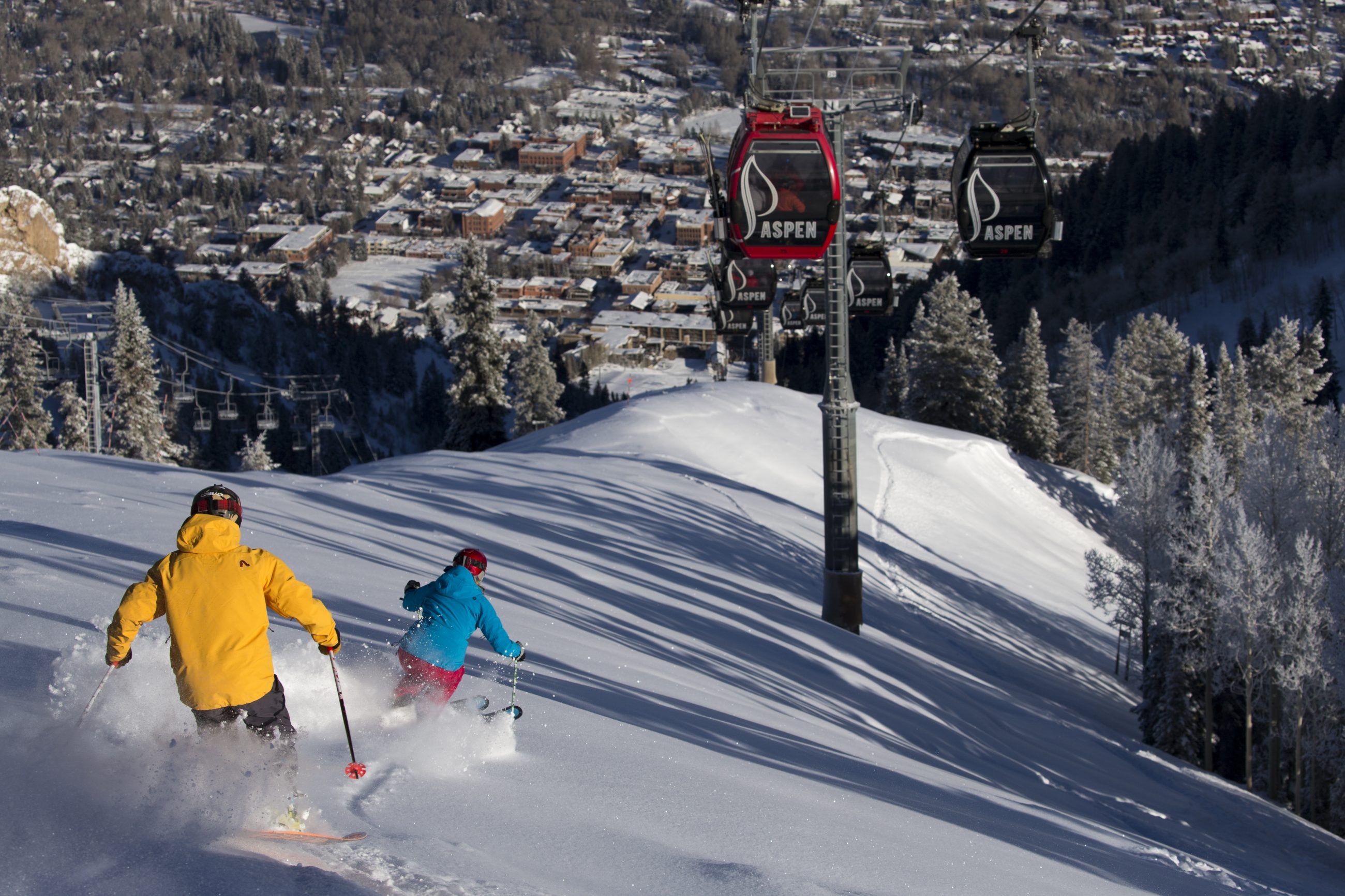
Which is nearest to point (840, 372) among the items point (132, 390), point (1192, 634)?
point (1192, 634)

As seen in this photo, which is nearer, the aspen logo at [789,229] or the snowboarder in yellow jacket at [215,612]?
the snowboarder in yellow jacket at [215,612]

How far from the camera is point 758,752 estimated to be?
6.85 meters

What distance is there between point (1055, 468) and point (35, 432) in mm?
32520

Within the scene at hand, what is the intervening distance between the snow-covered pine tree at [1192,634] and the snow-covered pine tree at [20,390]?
3354 cm

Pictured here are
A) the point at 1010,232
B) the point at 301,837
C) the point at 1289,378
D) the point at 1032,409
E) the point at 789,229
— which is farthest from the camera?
the point at 1289,378

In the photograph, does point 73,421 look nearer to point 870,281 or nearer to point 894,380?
point 870,281

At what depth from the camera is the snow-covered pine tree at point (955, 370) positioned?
4222 cm

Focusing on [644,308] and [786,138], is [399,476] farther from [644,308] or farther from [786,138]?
[644,308]

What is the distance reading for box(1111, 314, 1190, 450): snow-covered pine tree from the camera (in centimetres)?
5225

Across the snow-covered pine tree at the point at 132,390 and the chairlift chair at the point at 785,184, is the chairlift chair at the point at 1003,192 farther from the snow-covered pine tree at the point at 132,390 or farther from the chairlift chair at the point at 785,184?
the snow-covered pine tree at the point at 132,390

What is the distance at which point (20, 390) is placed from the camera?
1396 inches

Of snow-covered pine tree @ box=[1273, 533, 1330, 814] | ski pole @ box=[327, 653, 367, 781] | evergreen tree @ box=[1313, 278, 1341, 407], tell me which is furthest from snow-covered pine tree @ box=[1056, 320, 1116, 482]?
ski pole @ box=[327, 653, 367, 781]

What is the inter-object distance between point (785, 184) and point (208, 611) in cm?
737

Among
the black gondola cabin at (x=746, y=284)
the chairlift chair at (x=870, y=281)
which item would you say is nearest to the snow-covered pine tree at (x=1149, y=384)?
the black gondola cabin at (x=746, y=284)
